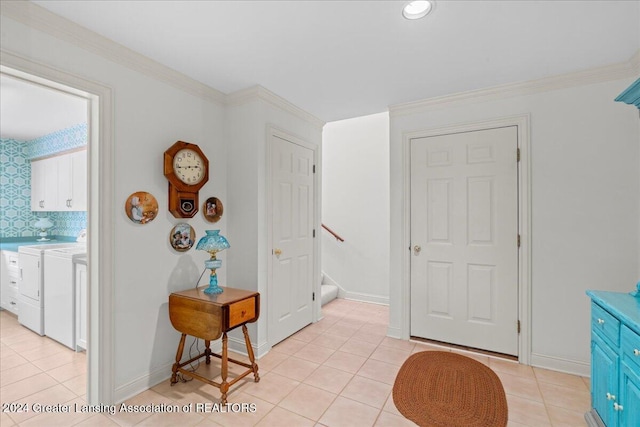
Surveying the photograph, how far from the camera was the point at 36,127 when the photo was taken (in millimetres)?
3666

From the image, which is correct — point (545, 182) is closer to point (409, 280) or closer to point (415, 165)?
point (415, 165)

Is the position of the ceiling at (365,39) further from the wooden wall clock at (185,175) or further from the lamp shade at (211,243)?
the lamp shade at (211,243)

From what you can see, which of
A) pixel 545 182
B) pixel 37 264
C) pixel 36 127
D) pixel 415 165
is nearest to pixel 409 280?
pixel 415 165

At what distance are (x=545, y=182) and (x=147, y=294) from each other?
3.24m

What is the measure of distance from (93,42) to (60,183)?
2715 mm

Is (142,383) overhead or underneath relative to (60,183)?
underneath

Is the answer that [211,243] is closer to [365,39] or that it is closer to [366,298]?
[365,39]

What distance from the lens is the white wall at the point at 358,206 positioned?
4.34 m

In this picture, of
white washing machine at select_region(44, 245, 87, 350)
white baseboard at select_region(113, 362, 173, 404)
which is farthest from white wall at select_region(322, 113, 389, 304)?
white washing machine at select_region(44, 245, 87, 350)

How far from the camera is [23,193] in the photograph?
423 cm

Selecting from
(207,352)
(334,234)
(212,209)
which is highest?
(212,209)

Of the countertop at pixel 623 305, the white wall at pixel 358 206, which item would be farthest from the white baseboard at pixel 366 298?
the countertop at pixel 623 305

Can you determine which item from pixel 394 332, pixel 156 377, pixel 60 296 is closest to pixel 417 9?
pixel 394 332

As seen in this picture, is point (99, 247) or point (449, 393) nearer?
point (99, 247)
